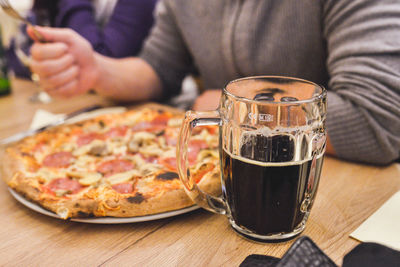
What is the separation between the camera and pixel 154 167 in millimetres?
761

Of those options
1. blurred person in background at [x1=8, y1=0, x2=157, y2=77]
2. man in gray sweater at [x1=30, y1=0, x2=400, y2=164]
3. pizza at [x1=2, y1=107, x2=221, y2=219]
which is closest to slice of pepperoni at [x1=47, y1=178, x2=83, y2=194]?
pizza at [x1=2, y1=107, x2=221, y2=219]

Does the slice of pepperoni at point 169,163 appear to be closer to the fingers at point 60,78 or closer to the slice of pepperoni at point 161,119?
the slice of pepperoni at point 161,119

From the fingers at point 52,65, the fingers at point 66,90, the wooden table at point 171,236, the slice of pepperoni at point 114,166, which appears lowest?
the wooden table at point 171,236

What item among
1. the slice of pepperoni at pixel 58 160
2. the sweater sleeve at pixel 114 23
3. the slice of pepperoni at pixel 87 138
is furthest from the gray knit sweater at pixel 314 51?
the slice of pepperoni at pixel 58 160

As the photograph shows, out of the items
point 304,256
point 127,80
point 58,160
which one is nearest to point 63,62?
point 127,80

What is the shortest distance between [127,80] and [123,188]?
683mm

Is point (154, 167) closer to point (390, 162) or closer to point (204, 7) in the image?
point (390, 162)

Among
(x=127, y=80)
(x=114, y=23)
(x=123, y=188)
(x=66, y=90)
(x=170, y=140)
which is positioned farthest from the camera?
(x=114, y=23)

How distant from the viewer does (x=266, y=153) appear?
1.67 feet

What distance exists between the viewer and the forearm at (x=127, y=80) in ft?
4.16

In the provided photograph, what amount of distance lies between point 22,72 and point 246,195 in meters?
1.55

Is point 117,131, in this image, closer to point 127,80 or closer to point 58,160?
point 58,160

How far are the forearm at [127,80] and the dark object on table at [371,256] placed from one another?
38.0 inches

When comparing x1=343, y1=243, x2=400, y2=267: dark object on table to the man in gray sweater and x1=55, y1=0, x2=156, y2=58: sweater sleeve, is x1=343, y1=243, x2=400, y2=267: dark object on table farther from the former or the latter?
x1=55, y1=0, x2=156, y2=58: sweater sleeve
